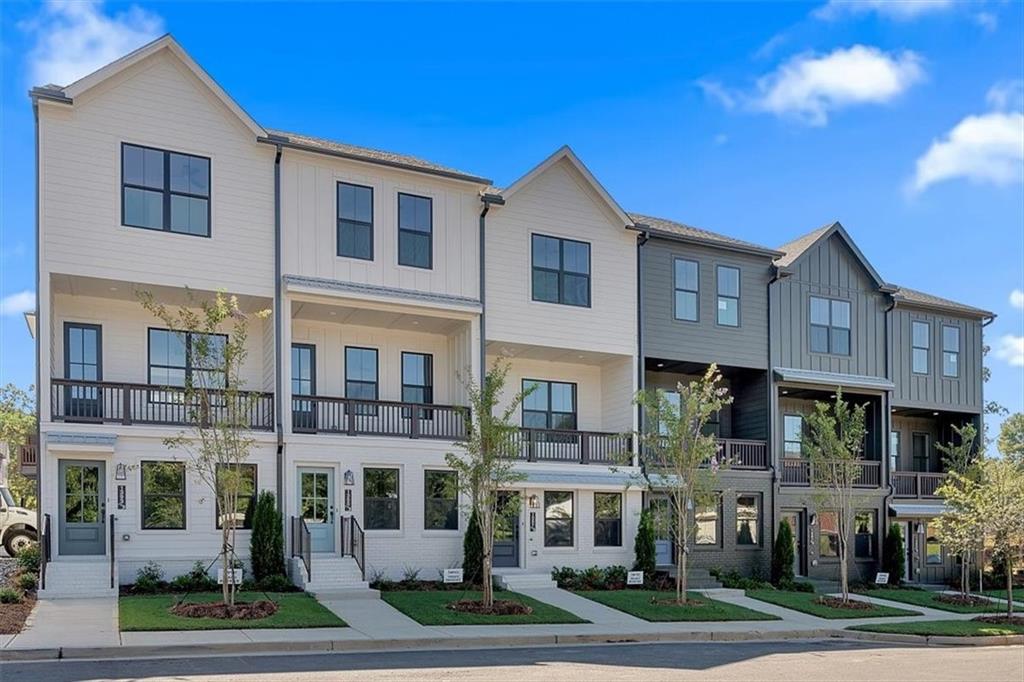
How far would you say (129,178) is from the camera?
21312mm

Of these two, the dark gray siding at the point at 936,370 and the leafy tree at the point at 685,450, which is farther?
the dark gray siding at the point at 936,370

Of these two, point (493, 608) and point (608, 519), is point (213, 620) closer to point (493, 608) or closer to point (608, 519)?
point (493, 608)

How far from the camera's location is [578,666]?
1414 centimetres

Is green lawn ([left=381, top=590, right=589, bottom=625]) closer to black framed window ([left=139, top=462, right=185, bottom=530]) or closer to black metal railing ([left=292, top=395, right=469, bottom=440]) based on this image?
black metal railing ([left=292, top=395, right=469, bottom=440])

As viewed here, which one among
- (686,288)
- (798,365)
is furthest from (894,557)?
(686,288)

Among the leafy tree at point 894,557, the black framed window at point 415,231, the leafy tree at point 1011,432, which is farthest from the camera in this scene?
the leafy tree at point 1011,432

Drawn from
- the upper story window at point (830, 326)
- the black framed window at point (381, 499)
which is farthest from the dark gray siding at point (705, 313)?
the black framed window at point (381, 499)

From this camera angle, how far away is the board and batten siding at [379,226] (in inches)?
910

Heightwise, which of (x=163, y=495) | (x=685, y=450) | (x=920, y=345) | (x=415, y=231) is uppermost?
(x=415, y=231)

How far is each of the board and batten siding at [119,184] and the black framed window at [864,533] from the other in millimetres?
19844

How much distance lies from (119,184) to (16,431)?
27.0 m

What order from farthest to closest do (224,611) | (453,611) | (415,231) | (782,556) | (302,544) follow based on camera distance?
(782,556), (415,231), (302,544), (453,611), (224,611)

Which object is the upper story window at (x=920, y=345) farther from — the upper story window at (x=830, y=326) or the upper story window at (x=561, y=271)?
the upper story window at (x=561, y=271)

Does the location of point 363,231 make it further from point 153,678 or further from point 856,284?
point 856,284
